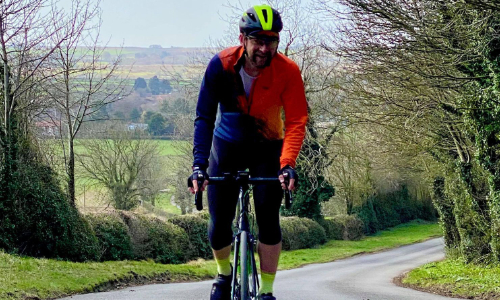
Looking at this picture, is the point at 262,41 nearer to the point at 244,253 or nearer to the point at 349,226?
the point at 244,253

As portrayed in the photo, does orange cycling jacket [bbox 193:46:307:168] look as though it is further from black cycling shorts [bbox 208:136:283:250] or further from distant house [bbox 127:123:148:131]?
distant house [bbox 127:123:148:131]

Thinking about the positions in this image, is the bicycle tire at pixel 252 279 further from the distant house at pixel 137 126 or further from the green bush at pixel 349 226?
the distant house at pixel 137 126

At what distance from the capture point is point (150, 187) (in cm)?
4922

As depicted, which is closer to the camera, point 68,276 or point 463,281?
point 68,276

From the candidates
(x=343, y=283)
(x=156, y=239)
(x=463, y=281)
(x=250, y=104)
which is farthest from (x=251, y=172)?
(x=156, y=239)

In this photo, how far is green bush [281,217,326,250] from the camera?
35.3 meters

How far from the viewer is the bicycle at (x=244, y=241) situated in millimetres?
4352

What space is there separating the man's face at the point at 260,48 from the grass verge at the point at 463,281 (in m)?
10.2

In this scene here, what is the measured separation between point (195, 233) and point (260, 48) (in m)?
22.8

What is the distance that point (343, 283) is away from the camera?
17844 mm

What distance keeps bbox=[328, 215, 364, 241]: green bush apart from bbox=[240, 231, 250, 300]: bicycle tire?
4043 centimetres

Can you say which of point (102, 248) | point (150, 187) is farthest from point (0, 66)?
point (150, 187)

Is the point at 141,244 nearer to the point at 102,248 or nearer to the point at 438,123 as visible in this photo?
the point at 102,248

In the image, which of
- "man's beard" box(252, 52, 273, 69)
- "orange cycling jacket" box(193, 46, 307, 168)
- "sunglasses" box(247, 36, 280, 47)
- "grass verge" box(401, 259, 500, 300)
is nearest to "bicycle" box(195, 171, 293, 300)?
"orange cycling jacket" box(193, 46, 307, 168)
